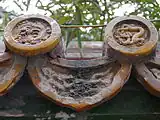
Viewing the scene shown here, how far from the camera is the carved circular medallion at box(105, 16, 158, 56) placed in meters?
1.35

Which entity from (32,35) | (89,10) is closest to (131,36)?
(32,35)

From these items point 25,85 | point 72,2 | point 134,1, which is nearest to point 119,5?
point 134,1

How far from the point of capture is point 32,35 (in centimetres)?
142

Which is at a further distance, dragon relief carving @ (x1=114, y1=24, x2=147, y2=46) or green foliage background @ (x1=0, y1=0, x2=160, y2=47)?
green foliage background @ (x1=0, y1=0, x2=160, y2=47)

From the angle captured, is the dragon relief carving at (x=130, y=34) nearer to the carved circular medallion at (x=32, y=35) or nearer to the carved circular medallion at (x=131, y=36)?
the carved circular medallion at (x=131, y=36)

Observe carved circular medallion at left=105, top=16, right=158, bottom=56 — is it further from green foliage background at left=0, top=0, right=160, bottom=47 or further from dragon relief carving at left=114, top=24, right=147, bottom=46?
green foliage background at left=0, top=0, right=160, bottom=47

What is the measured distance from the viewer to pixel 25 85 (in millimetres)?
1418

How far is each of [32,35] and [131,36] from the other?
14.4 inches

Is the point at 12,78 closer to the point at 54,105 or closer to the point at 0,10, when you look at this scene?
the point at 54,105

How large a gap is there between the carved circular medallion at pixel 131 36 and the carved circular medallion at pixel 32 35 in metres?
0.20

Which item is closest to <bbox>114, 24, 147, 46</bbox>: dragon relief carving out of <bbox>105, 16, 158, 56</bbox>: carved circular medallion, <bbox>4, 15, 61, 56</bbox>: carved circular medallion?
<bbox>105, 16, 158, 56</bbox>: carved circular medallion

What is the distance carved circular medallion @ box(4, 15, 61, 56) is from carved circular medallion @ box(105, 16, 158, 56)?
202 mm

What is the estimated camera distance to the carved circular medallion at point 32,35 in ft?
4.40

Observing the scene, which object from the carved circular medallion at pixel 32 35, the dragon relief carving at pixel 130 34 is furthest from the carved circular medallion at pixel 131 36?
the carved circular medallion at pixel 32 35
